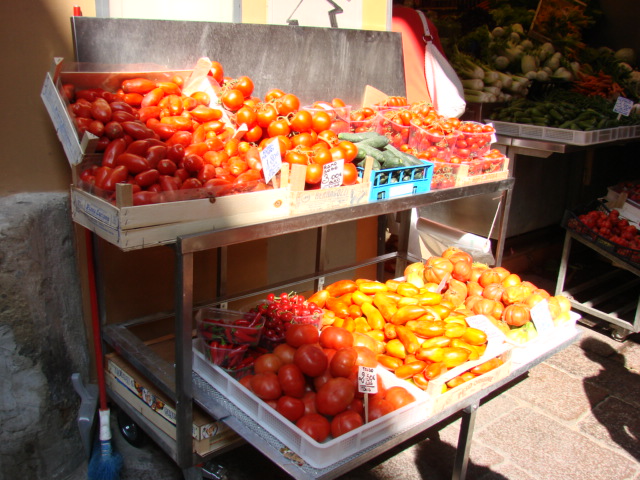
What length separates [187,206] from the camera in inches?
85.0

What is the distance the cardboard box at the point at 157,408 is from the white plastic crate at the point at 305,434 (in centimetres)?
17

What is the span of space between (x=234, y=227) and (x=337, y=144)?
0.90 meters

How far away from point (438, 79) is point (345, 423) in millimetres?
3214

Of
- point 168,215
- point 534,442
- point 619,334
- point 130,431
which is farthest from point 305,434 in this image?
point 619,334

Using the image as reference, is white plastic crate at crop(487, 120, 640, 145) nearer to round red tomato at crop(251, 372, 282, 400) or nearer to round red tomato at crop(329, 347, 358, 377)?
round red tomato at crop(329, 347, 358, 377)

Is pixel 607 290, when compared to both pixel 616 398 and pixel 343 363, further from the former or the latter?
pixel 343 363

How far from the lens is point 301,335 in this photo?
2600 millimetres

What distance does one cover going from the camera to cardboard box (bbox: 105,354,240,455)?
8.29 feet

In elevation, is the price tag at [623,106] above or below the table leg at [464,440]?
above

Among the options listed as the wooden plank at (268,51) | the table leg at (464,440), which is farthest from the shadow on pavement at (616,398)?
the wooden plank at (268,51)

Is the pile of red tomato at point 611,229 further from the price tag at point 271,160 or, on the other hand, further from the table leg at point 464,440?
the price tag at point 271,160

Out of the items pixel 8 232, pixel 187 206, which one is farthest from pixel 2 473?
pixel 187 206

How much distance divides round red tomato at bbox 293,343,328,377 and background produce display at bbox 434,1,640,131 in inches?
151

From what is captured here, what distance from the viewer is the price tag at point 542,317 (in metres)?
3.15
